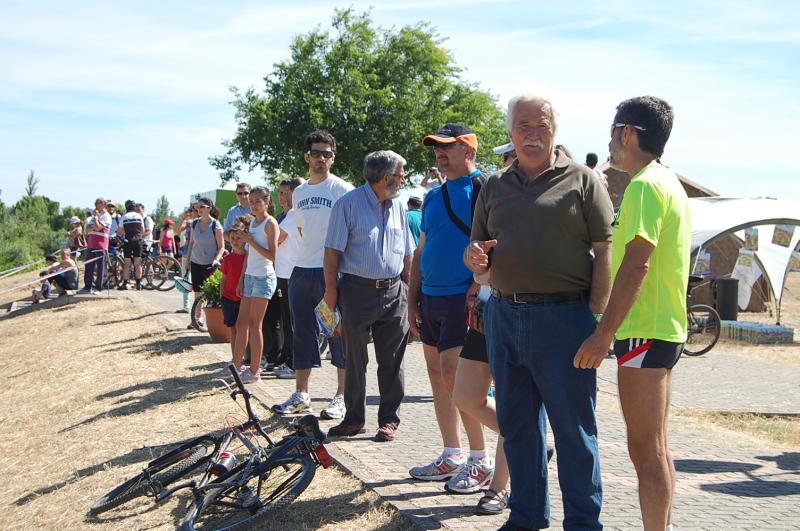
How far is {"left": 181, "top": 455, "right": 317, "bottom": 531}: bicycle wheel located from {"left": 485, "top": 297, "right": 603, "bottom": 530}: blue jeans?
1.63 m

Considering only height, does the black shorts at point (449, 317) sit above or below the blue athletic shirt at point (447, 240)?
below

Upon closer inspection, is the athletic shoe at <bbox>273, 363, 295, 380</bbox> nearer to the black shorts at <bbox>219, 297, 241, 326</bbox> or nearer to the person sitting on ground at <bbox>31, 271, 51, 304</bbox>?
the black shorts at <bbox>219, 297, 241, 326</bbox>

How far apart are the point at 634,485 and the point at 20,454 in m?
6.29

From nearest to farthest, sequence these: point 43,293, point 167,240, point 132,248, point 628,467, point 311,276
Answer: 1. point 628,467
2. point 311,276
3. point 132,248
4. point 43,293
5. point 167,240

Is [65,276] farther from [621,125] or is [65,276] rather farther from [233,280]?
[621,125]

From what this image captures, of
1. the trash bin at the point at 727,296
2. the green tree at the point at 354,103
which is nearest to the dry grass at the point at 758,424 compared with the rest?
the trash bin at the point at 727,296

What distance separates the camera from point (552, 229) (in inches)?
155

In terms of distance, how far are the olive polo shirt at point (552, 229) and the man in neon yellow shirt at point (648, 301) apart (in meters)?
0.17

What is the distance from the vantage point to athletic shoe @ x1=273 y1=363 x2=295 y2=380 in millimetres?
9692

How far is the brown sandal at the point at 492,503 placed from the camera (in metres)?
4.80

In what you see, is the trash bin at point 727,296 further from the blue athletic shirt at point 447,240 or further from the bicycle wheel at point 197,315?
the blue athletic shirt at point 447,240

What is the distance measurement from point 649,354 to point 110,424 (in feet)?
20.4

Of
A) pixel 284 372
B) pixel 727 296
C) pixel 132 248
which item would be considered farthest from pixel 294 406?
pixel 132 248

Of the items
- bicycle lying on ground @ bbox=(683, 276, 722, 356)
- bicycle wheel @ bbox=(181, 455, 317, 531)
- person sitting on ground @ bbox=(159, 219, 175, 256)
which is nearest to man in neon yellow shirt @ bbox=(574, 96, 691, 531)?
bicycle wheel @ bbox=(181, 455, 317, 531)
